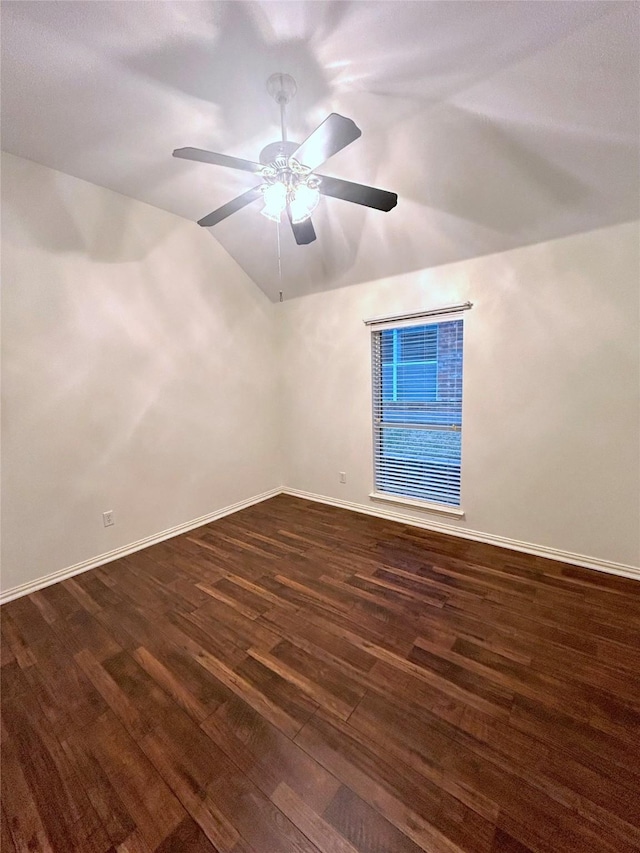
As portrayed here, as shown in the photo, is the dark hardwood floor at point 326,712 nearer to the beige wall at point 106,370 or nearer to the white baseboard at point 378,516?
the white baseboard at point 378,516

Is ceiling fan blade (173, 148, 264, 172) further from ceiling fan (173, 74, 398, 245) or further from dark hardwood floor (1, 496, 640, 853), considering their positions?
dark hardwood floor (1, 496, 640, 853)

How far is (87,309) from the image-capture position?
2516 mm

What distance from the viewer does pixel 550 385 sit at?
7.98 ft

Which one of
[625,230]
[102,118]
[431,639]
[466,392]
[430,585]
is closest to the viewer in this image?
[431,639]

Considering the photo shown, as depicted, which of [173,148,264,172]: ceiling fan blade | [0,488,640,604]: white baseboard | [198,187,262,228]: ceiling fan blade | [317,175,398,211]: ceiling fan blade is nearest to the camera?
[173,148,264,172]: ceiling fan blade

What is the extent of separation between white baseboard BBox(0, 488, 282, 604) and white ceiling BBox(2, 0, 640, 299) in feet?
9.33

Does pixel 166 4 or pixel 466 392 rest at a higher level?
pixel 166 4

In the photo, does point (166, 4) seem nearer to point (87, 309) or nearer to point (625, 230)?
point (87, 309)

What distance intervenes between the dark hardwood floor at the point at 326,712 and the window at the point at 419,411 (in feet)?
2.99

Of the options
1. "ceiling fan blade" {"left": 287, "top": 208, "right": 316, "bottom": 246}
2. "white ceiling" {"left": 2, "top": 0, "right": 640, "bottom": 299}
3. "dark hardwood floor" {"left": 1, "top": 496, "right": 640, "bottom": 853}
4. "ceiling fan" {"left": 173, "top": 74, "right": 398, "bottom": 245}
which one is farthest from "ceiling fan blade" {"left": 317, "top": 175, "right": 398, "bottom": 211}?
"dark hardwood floor" {"left": 1, "top": 496, "right": 640, "bottom": 853}

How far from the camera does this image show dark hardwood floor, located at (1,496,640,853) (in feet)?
3.42

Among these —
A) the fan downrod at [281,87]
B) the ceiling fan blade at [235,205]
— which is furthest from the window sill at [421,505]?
the fan downrod at [281,87]

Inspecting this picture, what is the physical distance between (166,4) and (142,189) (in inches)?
58.9

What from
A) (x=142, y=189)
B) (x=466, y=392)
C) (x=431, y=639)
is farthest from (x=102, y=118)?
(x=431, y=639)
